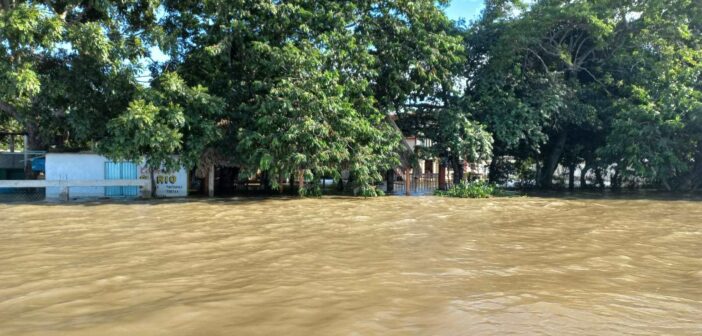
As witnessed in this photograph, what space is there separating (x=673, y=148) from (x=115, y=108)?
72.2ft

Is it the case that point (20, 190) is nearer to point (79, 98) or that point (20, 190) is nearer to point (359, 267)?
point (79, 98)

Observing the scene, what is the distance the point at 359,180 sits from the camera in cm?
1809

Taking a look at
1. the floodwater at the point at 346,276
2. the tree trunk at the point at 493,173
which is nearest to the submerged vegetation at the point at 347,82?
the tree trunk at the point at 493,173

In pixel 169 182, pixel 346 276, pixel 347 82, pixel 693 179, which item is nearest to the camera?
pixel 346 276

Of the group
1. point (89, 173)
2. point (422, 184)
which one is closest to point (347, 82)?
point (422, 184)

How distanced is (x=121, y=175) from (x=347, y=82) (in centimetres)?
945

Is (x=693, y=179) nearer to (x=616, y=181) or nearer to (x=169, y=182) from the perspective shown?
(x=616, y=181)

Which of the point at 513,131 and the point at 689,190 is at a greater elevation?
the point at 513,131

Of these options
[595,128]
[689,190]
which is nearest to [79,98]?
[595,128]

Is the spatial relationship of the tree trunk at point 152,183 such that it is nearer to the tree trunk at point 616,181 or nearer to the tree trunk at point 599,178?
the tree trunk at point 599,178

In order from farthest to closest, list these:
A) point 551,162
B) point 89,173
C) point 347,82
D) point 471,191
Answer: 1. point 551,162
2. point 471,191
3. point 89,173
4. point 347,82

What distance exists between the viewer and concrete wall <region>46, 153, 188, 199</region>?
59.7 feet

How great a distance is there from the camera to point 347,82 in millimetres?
17875

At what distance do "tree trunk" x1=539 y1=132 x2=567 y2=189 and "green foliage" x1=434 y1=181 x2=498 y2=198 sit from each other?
260 inches
